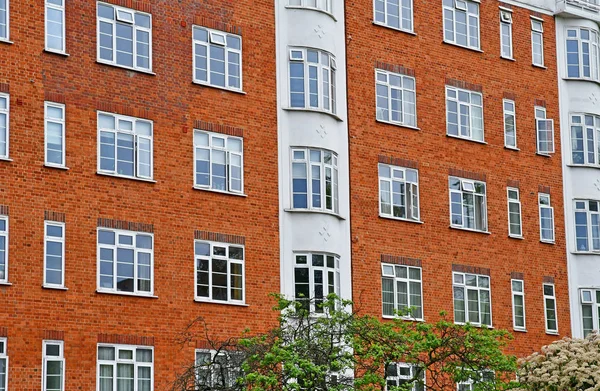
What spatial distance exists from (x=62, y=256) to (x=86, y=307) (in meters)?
1.40

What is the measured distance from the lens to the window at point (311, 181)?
1594 inches

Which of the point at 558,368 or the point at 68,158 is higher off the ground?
the point at 68,158

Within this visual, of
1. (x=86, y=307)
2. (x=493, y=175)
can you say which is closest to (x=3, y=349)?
(x=86, y=307)

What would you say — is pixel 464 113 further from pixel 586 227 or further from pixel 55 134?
pixel 55 134

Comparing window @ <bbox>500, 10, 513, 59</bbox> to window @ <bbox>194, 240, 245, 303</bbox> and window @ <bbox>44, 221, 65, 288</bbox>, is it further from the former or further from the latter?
window @ <bbox>44, 221, 65, 288</bbox>

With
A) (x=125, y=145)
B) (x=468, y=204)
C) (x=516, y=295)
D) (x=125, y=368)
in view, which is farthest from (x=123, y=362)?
(x=516, y=295)

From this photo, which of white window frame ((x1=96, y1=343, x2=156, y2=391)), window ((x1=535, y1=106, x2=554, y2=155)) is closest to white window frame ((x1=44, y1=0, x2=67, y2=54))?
white window frame ((x1=96, y1=343, x2=156, y2=391))

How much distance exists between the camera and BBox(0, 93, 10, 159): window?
35000mm

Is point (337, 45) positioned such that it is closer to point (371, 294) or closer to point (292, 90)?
point (292, 90)

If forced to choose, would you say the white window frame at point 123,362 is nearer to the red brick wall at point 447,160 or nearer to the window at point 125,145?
the window at point 125,145

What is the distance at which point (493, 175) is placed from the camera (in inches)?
1831

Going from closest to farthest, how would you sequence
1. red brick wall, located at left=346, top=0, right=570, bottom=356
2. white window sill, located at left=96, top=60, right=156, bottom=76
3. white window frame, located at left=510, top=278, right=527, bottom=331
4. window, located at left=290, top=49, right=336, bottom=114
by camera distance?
white window sill, located at left=96, top=60, right=156, bottom=76, window, located at left=290, top=49, right=336, bottom=114, red brick wall, located at left=346, top=0, right=570, bottom=356, white window frame, located at left=510, top=278, right=527, bottom=331

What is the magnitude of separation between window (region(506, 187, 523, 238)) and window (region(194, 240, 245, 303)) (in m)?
11.5

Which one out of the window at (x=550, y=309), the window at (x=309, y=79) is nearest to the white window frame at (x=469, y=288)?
the window at (x=550, y=309)
